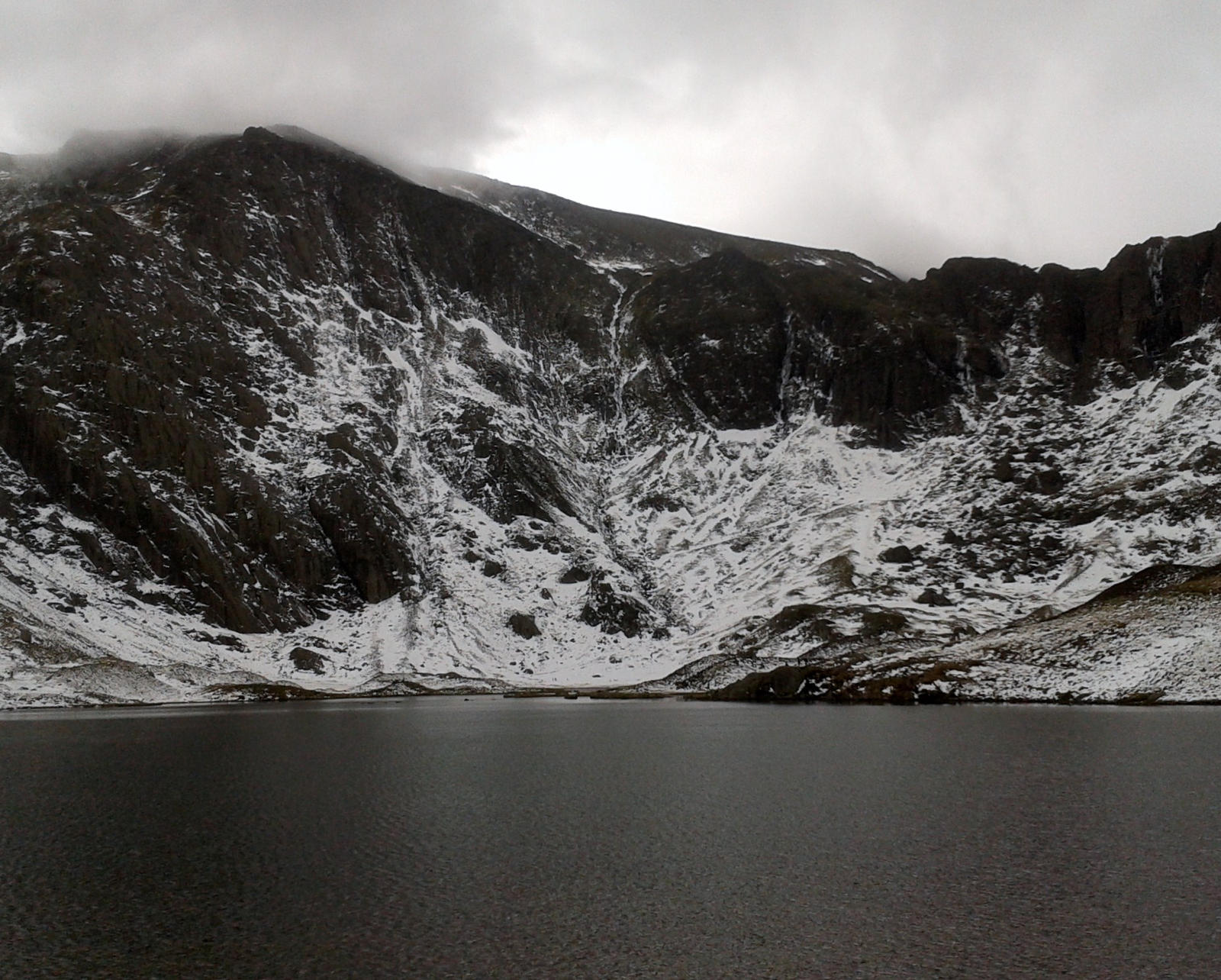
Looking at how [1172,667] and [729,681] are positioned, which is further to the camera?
[729,681]

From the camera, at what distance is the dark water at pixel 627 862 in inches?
837

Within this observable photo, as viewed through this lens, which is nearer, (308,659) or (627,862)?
A: (627,862)

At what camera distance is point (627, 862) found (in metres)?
30.0

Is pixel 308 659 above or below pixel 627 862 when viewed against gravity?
below

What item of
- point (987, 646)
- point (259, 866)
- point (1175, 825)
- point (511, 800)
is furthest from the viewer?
point (987, 646)

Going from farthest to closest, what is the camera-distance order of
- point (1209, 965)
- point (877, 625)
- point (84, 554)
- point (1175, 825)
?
1. point (84, 554)
2. point (877, 625)
3. point (1175, 825)
4. point (1209, 965)

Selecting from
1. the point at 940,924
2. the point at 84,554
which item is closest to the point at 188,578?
the point at 84,554

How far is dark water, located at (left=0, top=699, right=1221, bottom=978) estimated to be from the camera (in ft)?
69.7

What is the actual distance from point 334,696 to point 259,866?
137 metres

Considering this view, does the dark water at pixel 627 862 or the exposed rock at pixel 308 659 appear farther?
the exposed rock at pixel 308 659

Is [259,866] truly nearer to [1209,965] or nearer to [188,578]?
[1209,965]

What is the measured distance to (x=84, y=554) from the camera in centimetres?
18562

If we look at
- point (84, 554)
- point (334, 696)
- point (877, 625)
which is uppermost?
point (84, 554)

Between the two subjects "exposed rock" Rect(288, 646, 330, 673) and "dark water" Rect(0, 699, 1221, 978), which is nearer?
"dark water" Rect(0, 699, 1221, 978)
